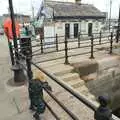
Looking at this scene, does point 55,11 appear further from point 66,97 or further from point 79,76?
point 66,97

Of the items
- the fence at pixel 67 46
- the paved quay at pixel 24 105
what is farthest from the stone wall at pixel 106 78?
the paved quay at pixel 24 105

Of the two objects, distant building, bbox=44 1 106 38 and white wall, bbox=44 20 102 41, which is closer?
white wall, bbox=44 20 102 41

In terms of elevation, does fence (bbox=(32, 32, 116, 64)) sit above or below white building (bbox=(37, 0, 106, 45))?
below

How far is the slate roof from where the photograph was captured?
1892 cm

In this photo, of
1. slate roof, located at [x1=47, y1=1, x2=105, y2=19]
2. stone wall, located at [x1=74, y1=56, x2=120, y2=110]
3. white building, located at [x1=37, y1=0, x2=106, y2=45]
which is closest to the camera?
stone wall, located at [x1=74, y1=56, x2=120, y2=110]

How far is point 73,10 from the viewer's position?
66.7 feet

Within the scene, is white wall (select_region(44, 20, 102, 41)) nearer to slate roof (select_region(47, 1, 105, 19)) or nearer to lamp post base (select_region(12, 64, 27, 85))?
slate roof (select_region(47, 1, 105, 19))

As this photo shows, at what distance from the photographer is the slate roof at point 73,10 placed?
1892 centimetres

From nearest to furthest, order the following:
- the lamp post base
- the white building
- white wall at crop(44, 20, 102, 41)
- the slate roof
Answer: the lamp post base → white wall at crop(44, 20, 102, 41) → the white building → the slate roof

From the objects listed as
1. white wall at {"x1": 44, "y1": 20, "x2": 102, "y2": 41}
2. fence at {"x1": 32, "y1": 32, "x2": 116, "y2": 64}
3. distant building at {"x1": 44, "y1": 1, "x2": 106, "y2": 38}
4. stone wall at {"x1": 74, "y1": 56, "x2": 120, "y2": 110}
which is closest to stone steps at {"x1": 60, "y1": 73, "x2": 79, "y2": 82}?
stone wall at {"x1": 74, "y1": 56, "x2": 120, "y2": 110}

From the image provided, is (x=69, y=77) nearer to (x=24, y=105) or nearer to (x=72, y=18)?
(x=24, y=105)

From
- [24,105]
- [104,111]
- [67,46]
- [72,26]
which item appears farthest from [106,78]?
[72,26]

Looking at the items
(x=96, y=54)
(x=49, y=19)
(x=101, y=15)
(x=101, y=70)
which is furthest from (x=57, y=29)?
(x=101, y=70)

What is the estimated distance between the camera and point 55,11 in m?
18.6
